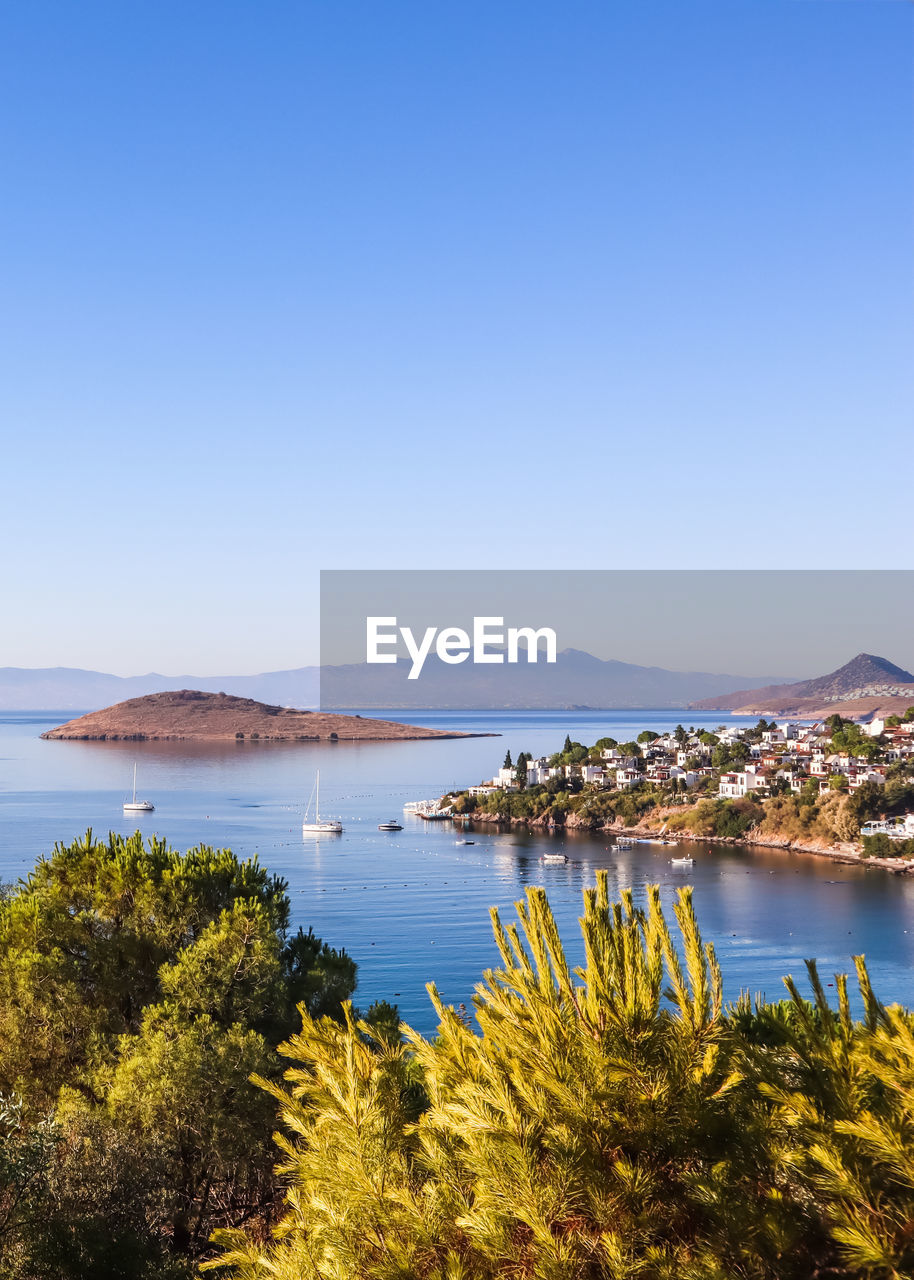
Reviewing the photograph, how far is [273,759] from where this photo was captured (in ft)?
405

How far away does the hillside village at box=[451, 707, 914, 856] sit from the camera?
58.3m

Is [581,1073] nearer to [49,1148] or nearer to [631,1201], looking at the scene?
[631,1201]

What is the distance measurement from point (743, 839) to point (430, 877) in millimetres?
22633

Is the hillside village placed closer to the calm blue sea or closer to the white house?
the white house

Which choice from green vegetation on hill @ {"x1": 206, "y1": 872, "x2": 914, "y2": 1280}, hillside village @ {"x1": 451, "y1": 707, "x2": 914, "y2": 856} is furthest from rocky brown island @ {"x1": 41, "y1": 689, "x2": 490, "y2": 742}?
green vegetation on hill @ {"x1": 206, "y1": 872, "x2": 914, "y2": 1280}

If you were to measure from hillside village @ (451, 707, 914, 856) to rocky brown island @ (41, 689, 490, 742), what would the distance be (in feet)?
271

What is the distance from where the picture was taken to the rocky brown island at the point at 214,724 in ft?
505

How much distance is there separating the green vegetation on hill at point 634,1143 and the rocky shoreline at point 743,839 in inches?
2071

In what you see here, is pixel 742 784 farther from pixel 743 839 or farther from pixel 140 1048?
pixel 140 1048

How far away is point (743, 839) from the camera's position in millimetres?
61375

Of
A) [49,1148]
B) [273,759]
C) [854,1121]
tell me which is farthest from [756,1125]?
[273,759]

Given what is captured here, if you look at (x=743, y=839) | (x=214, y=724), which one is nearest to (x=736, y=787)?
(x=743, y=839)

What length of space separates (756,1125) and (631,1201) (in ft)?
1.59

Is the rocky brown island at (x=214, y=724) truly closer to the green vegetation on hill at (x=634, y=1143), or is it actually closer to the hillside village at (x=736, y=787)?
the hillside village at (x=736, y=787)
